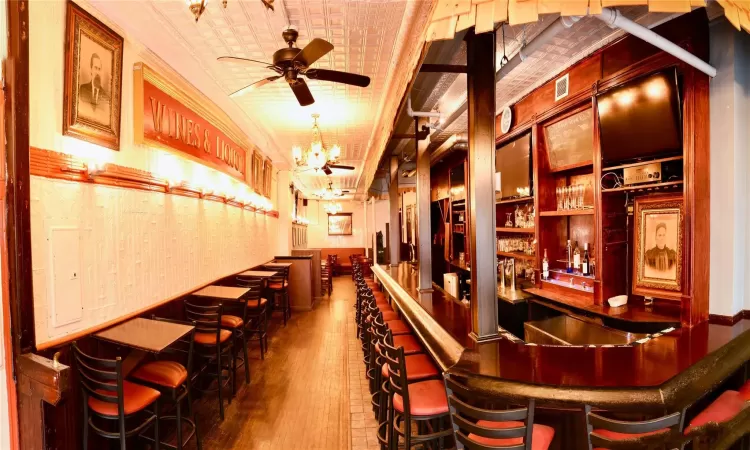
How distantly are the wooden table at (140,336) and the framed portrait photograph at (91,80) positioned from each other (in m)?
1.42

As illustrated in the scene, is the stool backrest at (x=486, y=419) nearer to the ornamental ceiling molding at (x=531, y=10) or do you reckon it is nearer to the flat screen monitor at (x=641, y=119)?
the ornamental ceiling molding at (x=531, y=10)

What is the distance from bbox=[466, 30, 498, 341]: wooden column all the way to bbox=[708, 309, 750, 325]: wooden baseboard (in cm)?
152

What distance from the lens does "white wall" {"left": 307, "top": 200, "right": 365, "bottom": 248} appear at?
16.5 metres

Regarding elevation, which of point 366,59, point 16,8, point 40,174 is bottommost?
point 40,174

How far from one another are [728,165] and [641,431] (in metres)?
1.94

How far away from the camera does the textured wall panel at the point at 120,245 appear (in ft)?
7.00

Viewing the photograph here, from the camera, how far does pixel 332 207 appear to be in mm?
15375

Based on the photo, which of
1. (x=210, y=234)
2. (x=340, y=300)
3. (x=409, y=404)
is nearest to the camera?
(x=409, y=404)

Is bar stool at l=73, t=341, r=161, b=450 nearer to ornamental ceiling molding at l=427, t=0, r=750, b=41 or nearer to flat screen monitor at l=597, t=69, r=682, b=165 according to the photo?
ornamental ceiling molding at l=427, t=0, r=750, b=41

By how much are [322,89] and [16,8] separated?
2913 millimetres

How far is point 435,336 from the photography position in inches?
Answer: 94.7

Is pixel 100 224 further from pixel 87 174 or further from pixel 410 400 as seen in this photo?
pixel 410 400

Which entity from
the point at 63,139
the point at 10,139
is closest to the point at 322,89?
the point at 63,139

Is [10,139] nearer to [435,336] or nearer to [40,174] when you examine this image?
[40,174]
